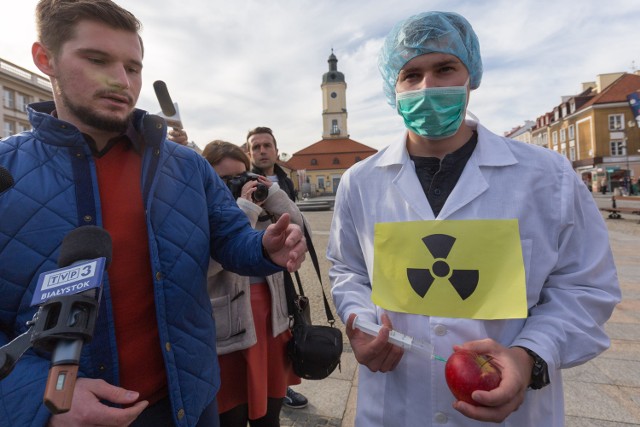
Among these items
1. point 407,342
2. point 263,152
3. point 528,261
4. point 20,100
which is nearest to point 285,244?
point 407,342

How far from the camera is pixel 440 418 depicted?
129cm

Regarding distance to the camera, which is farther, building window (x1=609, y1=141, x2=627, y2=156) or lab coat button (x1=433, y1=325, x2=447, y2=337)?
building window (x1=609, y1=141, x2=627, y2=156)

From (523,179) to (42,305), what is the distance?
4.47 feet

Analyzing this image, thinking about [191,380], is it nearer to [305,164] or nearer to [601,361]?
[601,361]

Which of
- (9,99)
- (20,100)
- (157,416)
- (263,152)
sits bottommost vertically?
(157,416)

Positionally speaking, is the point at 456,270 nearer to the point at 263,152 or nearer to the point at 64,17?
the point at 64,17

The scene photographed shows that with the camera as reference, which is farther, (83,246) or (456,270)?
(456,270)

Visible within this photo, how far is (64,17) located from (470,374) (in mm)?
1680

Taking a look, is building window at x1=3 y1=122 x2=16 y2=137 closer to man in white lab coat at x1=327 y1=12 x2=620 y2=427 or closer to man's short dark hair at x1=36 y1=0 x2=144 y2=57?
man's short dark hair at x1=36 y1=0 x2=144 y2=57

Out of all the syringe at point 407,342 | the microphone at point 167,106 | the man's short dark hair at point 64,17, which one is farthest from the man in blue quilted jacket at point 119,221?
the microphone at point 167,106

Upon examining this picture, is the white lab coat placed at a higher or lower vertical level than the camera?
lower

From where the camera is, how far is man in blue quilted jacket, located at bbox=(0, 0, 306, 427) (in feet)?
4.04

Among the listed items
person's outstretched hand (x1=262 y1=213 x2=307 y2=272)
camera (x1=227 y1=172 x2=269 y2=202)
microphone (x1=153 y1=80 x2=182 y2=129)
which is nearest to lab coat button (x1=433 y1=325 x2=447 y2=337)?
person's outstretched hand (x1=262 y1=213 x2=307 y2=272)

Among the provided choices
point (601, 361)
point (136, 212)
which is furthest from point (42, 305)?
point (601, 361)
